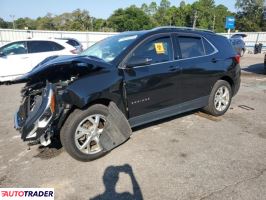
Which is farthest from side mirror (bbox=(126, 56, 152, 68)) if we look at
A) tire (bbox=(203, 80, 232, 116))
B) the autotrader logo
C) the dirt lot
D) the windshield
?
the autotrader logo

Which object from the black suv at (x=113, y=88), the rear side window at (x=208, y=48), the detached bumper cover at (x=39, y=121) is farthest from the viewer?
the rear side window at (x=208, y=48)

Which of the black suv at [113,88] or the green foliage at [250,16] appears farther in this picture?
the green foliage at [250,16]

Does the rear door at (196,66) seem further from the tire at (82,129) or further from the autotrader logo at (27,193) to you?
the autotrader logo at (27,193)

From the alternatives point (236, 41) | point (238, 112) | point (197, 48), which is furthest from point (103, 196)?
point (236, 41)

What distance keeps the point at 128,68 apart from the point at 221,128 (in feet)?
7.53

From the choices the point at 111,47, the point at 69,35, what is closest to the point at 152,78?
the point at 111,47

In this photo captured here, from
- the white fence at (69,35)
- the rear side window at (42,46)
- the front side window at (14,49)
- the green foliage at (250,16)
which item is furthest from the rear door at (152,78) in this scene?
the green foliage at (250,16)

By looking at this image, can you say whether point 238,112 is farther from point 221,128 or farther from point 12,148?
point 12,148

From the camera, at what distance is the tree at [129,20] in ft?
313

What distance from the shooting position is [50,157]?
4094mm

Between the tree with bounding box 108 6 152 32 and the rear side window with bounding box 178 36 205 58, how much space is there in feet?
305

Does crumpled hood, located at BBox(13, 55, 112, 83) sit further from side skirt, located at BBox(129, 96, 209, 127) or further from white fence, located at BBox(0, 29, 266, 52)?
white fence, located at BBox(0, 29, 266, 52)

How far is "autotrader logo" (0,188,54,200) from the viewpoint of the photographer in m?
2.93

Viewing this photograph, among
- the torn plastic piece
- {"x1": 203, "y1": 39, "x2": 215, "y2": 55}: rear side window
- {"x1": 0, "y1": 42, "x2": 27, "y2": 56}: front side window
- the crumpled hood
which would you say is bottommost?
the torn plastic piece
